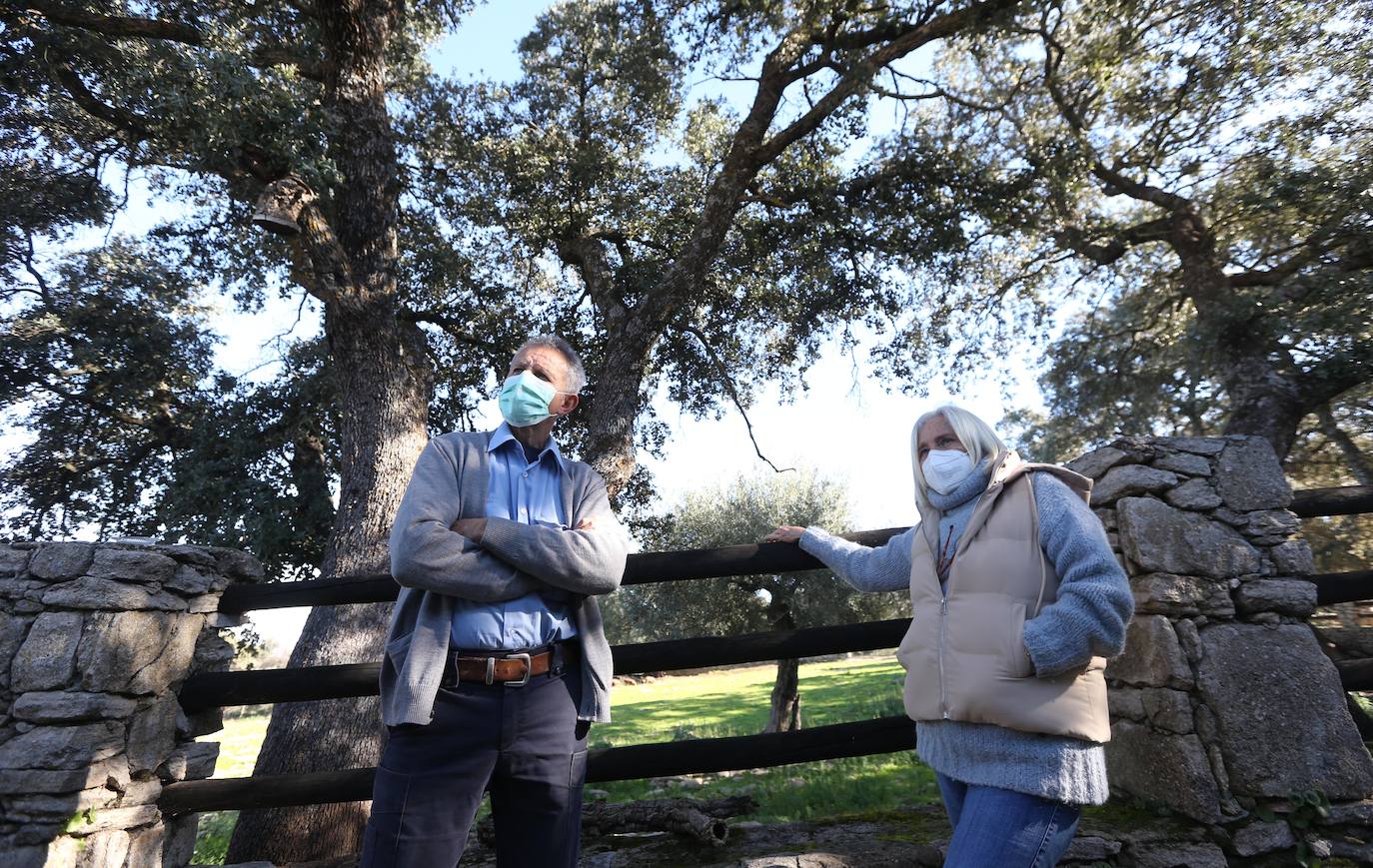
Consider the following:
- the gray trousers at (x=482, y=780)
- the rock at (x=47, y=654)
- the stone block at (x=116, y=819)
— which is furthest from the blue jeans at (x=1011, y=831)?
the rock at (x=47, y=654)

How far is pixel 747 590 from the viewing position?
1423 cm

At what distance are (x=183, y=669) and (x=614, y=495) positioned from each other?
5.85 meters

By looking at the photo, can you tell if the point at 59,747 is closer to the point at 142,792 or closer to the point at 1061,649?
the point at 142,792

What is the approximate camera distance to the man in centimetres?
198

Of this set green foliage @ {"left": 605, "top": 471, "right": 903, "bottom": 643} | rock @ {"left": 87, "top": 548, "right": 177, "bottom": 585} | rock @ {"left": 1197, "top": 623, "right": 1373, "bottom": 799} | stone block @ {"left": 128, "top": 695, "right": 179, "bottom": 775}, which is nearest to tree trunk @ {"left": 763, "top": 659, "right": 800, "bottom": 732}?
green foliage @ {"left": 605, "top": 471, "right": 903, "bottom": 643}

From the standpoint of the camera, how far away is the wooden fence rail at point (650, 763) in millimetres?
2932

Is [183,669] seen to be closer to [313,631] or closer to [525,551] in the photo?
[525,551]

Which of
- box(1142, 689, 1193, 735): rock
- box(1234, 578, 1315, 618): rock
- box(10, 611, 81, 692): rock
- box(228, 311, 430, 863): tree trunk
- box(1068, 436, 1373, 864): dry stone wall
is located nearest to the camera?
box(10, 611, 81, 692): rock

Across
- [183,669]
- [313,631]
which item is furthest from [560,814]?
[313,631]

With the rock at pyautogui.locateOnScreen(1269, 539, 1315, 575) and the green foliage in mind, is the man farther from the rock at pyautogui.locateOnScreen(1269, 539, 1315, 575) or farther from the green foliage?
the green foliage

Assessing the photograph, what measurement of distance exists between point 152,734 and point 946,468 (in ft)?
10.3

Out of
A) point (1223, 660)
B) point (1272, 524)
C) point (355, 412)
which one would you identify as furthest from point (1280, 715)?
point (355, 412)

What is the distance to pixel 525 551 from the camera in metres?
2.12

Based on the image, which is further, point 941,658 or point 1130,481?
point 1130,481
